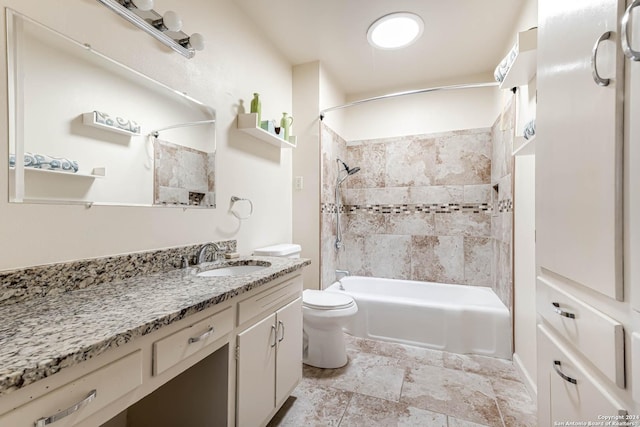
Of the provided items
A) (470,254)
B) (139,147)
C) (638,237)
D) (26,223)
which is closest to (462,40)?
(470,254)

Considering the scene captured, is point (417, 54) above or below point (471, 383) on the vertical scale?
above

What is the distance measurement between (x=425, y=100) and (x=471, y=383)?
277 cm

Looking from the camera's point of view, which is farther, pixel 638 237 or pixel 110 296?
pixel 110 296

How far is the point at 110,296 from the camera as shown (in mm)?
967

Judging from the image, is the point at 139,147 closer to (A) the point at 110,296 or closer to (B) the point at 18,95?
(B) the point at 18,95

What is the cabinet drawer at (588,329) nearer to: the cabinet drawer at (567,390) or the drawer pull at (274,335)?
the cabinet drawer at (567,390)

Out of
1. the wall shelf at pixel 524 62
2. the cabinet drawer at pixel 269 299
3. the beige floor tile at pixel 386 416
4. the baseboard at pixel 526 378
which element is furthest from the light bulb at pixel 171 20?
the baseboard at pixel 526 378

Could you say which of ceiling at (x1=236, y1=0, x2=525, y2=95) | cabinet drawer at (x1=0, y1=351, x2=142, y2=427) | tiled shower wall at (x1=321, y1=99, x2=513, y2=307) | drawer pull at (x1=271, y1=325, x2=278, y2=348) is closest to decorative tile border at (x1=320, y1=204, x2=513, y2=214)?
tiled shower wall at (x1=321, y1=99, x2=513, y2=307)

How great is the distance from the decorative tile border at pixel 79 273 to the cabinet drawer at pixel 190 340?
0.51m

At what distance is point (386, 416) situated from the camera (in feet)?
5.06

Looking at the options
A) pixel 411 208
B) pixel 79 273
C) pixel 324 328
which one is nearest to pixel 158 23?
pixel 79 273

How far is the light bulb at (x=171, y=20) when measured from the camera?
1.30 meters

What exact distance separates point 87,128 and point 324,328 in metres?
1.81

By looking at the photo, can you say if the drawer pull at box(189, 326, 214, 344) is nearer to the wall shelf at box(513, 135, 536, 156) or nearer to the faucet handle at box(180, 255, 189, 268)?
the faucet handle at box(180, 255, 189, 268)
